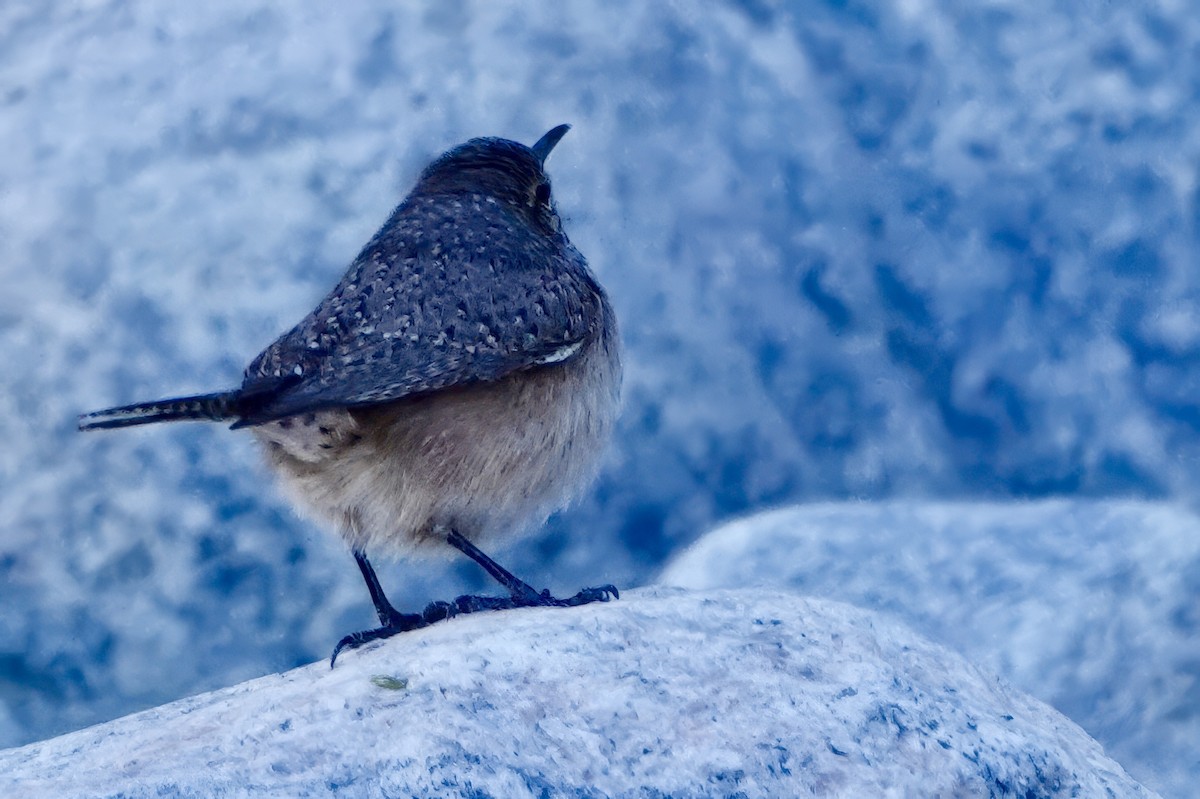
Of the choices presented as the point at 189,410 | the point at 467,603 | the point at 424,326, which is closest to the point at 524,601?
the point at 467,603

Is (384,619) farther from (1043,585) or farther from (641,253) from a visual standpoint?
(1043,585)

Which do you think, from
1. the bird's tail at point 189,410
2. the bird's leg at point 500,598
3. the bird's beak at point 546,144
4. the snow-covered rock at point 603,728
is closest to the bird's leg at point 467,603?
the bird's leg at point 500,598

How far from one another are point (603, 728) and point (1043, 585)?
2.79m

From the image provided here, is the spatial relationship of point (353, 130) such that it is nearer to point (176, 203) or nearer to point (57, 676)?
point (176, 203)

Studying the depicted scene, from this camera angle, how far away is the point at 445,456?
3.63 metres

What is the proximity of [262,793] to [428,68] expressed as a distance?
4219 millimetres

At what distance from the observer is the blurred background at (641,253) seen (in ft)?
17.8

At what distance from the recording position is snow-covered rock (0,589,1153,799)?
100 inches

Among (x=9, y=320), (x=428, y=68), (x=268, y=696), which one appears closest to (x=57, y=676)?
(x=9, y=320)

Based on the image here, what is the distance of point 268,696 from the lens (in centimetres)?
299

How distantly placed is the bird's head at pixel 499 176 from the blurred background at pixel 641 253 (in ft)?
3.86

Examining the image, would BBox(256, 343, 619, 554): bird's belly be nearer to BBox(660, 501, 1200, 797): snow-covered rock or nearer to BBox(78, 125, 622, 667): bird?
BBox(78, 125, 622, 667): bird

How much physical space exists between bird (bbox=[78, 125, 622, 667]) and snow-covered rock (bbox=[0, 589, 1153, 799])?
511 millimetres

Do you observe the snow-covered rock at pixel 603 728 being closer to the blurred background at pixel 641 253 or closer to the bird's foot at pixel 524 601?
the bird's foot at pixel 524 601
